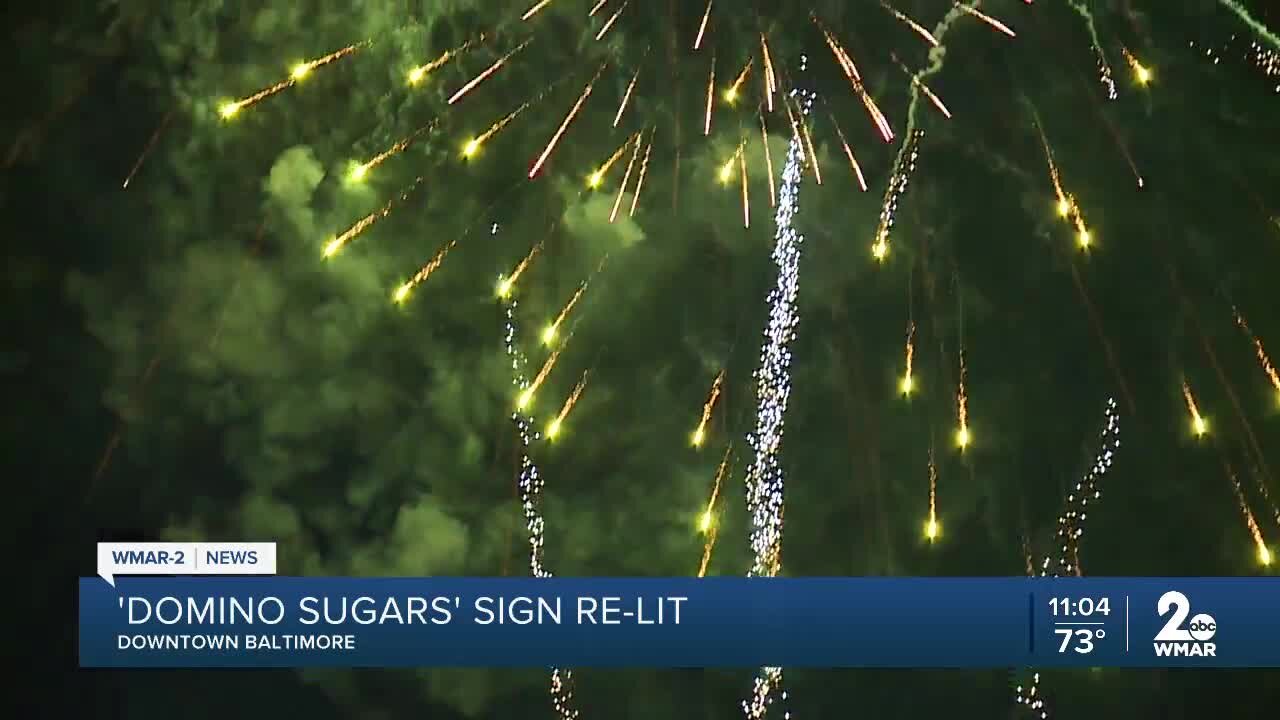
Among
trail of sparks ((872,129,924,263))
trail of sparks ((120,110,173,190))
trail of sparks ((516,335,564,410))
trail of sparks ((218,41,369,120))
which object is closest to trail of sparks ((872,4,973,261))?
trail of sparks ((872,129,924,263))

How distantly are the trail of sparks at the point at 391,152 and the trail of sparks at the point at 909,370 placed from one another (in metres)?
0.67

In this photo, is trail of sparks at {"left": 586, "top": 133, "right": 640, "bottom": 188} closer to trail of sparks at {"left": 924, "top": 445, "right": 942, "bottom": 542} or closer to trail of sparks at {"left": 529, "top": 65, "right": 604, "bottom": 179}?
trail of sparks at {"left": 529, "top": 65, "right": 604, "bottom": 179}

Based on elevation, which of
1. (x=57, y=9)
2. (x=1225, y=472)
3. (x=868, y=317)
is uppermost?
(x=57, y=9)

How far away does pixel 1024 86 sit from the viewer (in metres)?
1.47

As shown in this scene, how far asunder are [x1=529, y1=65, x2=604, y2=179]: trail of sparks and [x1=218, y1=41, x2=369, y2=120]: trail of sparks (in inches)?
10.5

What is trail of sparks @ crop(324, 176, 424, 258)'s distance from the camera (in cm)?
144

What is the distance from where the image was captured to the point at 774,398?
1454mm

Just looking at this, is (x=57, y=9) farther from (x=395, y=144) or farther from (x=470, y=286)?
(x=470, y=286)

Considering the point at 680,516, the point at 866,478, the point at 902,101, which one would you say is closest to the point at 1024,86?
the point at 902,101

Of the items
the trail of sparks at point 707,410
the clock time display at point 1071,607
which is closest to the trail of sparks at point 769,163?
the trail of sparks at point 707,410

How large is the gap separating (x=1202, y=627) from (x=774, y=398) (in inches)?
24.6

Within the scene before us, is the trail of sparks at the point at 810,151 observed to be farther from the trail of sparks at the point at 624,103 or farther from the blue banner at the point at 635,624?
the blue banner at the point at 635,624

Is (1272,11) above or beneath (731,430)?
above

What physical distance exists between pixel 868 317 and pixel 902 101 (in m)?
0.28
